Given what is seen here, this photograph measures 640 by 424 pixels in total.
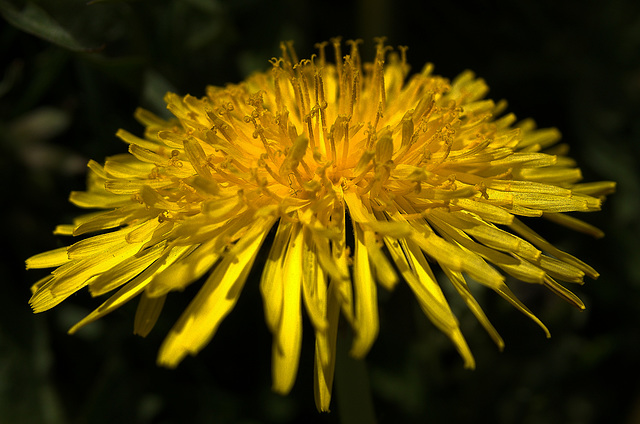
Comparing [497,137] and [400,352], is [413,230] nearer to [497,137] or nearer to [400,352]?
[497,137]

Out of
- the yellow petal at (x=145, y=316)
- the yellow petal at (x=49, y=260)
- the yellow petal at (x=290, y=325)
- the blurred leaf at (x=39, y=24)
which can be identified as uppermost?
the blurred leaf at (x=39, y=24)

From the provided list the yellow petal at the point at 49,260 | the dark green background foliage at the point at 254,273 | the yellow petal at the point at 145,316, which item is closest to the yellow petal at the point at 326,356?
the yellow petal at the point at 145,316

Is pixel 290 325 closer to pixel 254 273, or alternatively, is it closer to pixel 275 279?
pixel 275 279

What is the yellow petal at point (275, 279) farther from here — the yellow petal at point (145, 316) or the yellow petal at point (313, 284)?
the yellow petal at point (145, 316)

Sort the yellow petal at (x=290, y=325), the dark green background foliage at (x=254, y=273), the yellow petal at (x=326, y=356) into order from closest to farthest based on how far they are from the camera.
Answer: the yellow petal at (x=290, y=325), the yellow petal at (x=326, y=356), the dark green background foliage at (x=254, y=273)

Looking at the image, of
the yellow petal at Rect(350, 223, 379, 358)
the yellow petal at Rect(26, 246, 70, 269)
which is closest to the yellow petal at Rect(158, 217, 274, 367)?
the yellow petal at Rect(350, 223, 379, 358)

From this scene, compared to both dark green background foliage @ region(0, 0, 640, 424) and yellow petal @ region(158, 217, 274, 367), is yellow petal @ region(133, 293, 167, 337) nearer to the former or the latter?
yellow petal @ region(158, 217, 274, 367)

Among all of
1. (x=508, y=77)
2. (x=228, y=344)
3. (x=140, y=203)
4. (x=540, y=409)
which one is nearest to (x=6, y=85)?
(x=140, y=203)
